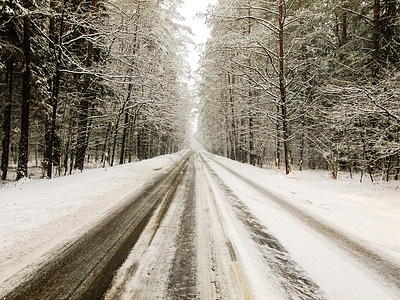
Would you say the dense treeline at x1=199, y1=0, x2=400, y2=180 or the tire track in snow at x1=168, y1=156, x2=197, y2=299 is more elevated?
the dense treeline at x1=199, y1=0, x2=400, y2=180

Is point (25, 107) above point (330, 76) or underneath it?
underneath

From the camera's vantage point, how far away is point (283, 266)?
234 cm

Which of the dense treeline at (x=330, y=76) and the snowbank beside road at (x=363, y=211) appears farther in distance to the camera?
the dense treeline at (x=330, y=76)

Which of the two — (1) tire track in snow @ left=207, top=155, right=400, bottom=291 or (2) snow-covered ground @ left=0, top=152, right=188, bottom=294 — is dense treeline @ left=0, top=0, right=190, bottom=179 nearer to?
(2) snow-covered ground @ left=0, top=152, right=188, bottom=294

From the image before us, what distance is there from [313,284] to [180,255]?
1.58m

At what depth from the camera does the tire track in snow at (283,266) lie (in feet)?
6.23

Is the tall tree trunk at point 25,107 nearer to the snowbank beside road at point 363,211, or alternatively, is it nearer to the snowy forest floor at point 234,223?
the snowy forest floor at point 234,223

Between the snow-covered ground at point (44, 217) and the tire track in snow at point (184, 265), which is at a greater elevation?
the snow-covered ground at point (44, 217)

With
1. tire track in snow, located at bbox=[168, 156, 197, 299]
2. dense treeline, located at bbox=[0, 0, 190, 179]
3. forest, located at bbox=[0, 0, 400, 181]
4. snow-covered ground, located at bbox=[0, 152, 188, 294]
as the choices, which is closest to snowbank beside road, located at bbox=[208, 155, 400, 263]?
forest, located at bbox=[0, 0, 400, 181]

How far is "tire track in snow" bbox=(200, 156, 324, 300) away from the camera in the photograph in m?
1.90

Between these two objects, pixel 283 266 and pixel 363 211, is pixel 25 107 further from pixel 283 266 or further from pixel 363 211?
pixel 363 211

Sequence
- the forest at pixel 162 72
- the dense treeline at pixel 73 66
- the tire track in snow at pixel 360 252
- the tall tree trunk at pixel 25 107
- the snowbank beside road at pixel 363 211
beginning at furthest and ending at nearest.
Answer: the tall tree trunk at pixel 25 107 → the dense treeline at pixel 73 66 → the forest at pixel 162 72 → the snowbank beside road at pixel 363 211 → the tire track in snow at pixel 360 252

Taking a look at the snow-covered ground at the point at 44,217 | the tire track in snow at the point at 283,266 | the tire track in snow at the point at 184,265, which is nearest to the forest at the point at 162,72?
the snow-covered ground at the point at 44,217

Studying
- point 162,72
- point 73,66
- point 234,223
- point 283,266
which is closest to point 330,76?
point 162,72
